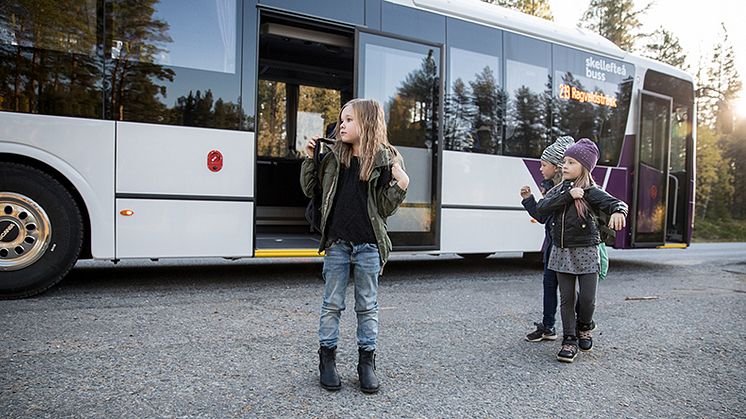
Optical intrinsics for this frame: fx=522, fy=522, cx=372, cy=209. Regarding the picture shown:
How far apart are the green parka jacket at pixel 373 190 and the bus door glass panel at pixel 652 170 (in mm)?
6268

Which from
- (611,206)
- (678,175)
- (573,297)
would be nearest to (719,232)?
(678,175)

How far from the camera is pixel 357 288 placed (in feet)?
8.91

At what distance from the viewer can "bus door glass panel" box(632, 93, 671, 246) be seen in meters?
7.80

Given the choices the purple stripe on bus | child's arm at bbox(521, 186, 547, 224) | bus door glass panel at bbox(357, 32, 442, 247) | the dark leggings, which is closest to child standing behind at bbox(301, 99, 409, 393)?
child's arm at bbox(521, 186, 547, 224)

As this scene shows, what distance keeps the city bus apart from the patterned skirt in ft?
8.88

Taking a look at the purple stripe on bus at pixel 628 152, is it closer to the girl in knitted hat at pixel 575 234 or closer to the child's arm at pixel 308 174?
the girl in knitted hat at pixel 575 234

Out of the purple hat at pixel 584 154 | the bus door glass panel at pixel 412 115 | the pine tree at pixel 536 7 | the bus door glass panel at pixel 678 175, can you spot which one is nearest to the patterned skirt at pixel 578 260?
the purple hat at pixel 584 154

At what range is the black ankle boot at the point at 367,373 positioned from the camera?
259 cm

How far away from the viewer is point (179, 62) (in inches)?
191

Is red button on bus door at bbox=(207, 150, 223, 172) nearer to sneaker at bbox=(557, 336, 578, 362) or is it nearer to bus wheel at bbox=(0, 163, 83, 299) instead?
bus wheel at bbox=(0, 163, 83, 299)

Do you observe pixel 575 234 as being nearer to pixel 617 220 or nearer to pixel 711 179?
pixel 617 220

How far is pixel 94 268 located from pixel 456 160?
458cm

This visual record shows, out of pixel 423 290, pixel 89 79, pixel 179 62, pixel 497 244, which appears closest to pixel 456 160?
pixel 497 244

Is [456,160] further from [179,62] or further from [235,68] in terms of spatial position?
[179,62]
